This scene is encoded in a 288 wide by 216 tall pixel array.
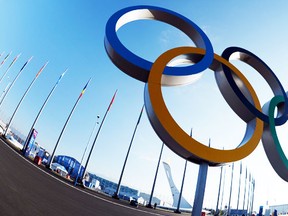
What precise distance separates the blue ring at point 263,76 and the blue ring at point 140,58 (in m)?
1.35

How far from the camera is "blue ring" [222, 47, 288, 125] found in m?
9.81

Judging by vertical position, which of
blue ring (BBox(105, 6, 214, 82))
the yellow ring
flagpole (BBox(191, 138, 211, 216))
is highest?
blue ring (BBox(105, 6, 214, 82))

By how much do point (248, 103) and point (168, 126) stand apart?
425 centimetres

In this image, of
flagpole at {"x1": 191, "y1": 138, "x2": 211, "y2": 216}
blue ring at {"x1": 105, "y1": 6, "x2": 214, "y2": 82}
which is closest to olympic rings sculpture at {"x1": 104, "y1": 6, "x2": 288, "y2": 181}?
blue ring at {"x1": 105, "y1": 6, "x2": 214, "y2": 82}

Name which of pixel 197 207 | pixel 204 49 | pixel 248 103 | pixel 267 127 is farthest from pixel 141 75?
pixel 267 127

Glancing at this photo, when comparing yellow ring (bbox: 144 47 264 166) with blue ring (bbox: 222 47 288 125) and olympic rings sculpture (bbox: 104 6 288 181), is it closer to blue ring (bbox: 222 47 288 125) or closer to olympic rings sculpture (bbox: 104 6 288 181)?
olympic rings sculpture (bbox: 104 6 288 181)

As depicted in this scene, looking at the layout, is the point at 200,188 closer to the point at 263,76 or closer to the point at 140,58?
the point at 140,58

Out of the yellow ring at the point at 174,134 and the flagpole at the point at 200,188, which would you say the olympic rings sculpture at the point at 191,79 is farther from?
the flagpole at the point at 200,188

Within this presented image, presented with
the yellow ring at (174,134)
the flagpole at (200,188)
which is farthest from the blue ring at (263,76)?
the flagpole at (200,188)

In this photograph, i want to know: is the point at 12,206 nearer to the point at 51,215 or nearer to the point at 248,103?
the point at 51,215

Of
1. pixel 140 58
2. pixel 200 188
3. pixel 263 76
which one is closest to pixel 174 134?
pixel 200 188

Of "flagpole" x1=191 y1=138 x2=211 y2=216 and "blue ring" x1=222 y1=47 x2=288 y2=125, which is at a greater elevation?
"blue ring" x1=222 y1=47 x2=288 y2=125

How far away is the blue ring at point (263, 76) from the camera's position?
9812 mm

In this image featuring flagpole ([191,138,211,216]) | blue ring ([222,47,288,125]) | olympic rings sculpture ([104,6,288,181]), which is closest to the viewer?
olympic rings sculpture ([104,6,288,181])
